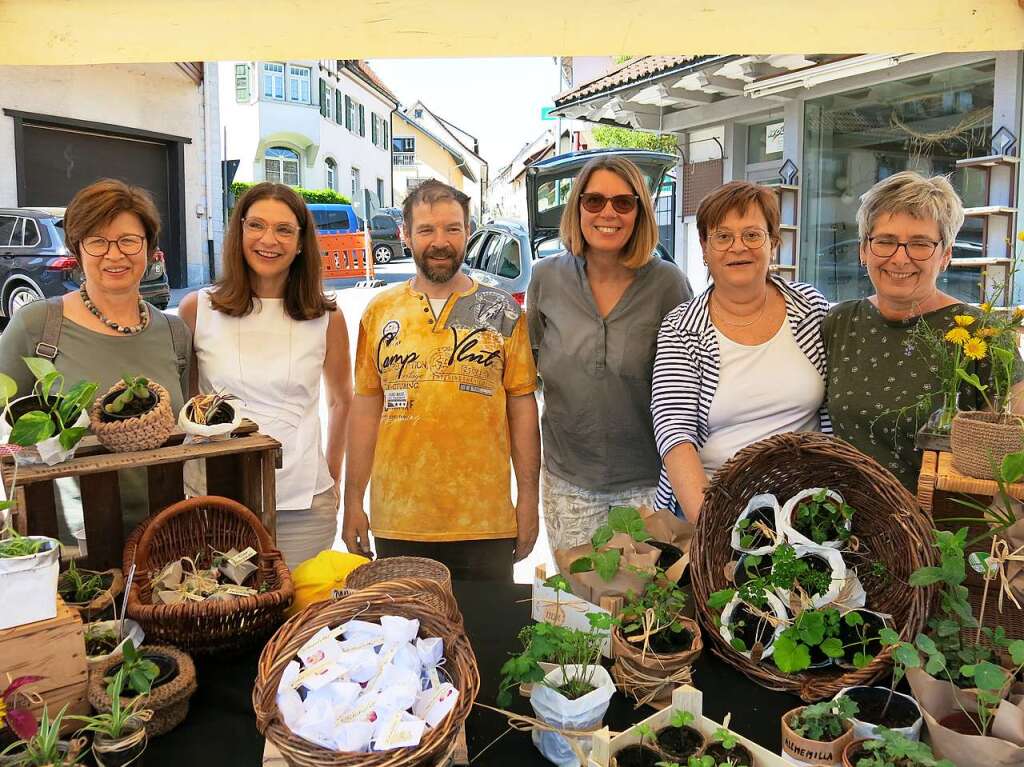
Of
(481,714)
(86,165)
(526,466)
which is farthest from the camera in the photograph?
(86,165)

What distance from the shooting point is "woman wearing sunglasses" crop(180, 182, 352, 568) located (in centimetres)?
229

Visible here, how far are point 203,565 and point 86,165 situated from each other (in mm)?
13099

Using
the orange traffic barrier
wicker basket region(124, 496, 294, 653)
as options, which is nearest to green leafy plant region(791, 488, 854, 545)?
wicker basket region(124, 496, 294, 653)

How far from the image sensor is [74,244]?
84.1 inches

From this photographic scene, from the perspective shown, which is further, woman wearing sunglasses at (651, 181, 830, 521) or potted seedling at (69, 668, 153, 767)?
woman wearing sunglasses at (651, 181, 830, 521)

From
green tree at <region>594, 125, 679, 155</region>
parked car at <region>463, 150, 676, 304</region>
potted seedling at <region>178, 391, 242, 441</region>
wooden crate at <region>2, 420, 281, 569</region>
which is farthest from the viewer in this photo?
green tree at <region>594, 125, 679, 155</region>

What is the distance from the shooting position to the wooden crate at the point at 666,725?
3.54 feet

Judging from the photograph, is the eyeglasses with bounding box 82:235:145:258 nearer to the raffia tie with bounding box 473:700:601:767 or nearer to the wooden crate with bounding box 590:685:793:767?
the raffia tie with bounding box 473:700:601:767

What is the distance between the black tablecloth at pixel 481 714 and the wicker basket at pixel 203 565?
7 cm

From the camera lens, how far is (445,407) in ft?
7.73

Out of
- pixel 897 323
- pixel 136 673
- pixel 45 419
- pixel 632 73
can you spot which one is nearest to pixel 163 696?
pixel 136 673

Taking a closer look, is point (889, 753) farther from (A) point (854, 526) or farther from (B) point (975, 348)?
(B) point (975, 348)

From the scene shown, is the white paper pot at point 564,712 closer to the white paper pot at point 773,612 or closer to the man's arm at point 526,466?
the white paper pot at point 773,612

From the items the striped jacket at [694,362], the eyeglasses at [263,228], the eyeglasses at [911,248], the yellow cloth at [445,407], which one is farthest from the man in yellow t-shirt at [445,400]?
the eyeglasses at [911,248]
